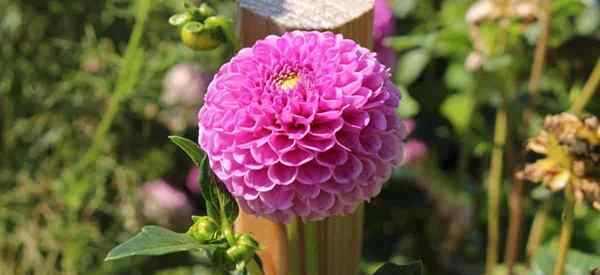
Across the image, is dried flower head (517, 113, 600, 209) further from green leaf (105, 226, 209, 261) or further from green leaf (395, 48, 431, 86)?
green leaf (395, 48, 431, 86)

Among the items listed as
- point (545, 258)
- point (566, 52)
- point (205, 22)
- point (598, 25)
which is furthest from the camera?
point (598, 25)

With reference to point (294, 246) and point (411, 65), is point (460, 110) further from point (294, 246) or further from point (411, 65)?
point (294, 246)

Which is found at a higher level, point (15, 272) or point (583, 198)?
point (583, 198)

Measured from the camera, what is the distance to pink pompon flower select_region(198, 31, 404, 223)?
2.61 feet

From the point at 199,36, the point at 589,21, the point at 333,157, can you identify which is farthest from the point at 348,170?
the point at 589,21

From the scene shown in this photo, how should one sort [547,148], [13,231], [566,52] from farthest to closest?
[13,231] < [566,52] < [547,148]

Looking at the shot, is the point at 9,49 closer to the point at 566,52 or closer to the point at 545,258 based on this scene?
the point at 566,52

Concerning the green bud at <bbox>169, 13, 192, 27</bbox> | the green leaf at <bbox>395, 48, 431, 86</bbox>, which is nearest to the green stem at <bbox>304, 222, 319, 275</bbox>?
the green bud at <bbox>169, 13, 192, 27</bbox>

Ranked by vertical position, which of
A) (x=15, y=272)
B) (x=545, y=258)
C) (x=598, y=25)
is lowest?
(x=15, y=272)

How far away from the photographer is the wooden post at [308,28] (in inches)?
35.8

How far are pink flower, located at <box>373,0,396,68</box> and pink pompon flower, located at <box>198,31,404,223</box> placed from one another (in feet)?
1.81

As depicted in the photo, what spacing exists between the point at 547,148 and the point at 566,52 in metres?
0.72

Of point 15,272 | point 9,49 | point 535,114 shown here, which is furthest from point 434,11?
point 15,272

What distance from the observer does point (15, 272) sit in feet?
6.89
